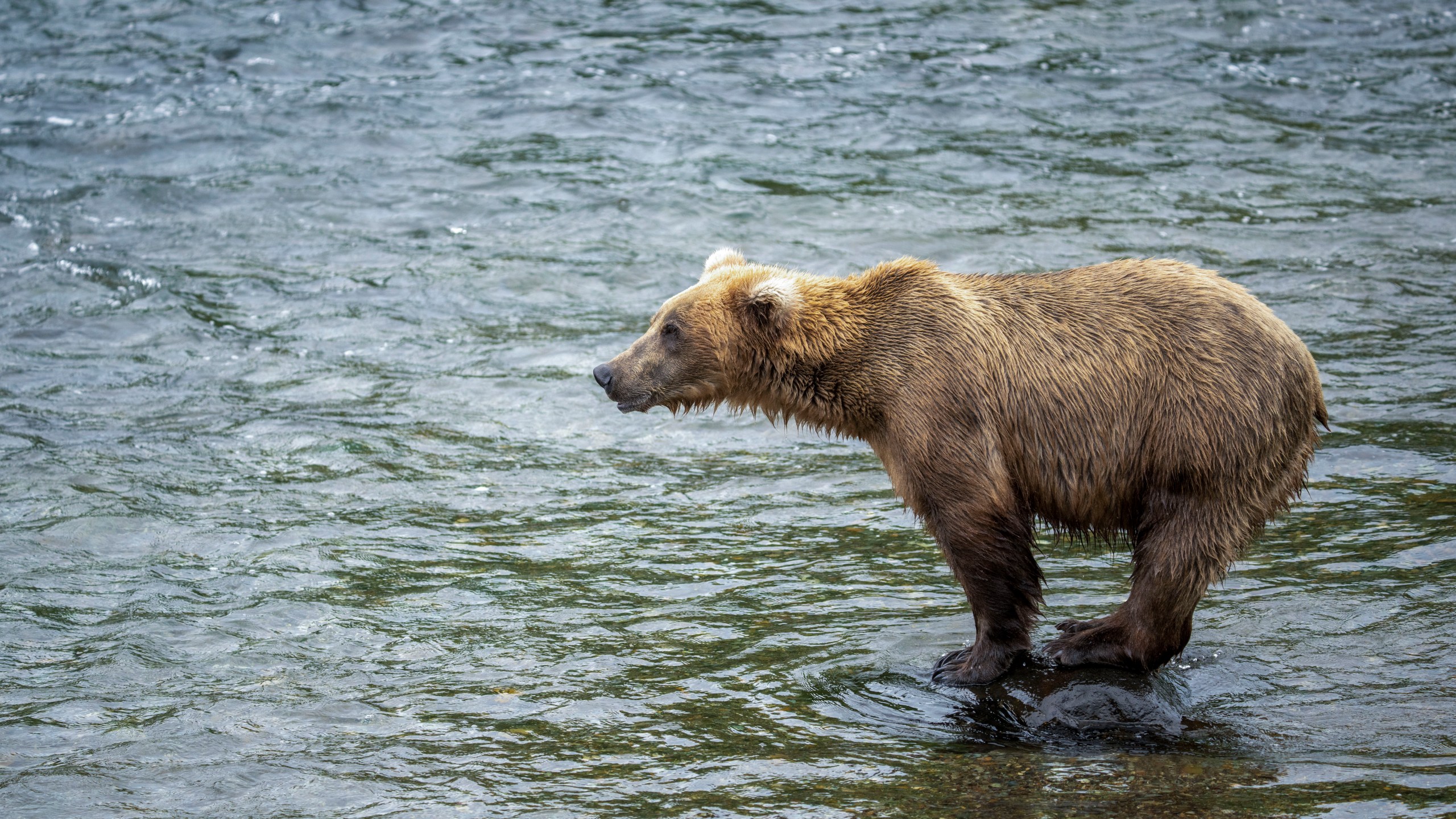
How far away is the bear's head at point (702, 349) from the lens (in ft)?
20.1

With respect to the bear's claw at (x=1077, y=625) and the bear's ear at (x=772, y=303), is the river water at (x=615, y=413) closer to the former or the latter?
the bear's claw at (x=1077, y=625)

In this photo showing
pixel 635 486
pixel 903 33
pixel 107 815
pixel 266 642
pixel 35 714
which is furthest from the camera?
pixel 903 33

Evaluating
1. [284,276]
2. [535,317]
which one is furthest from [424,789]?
[284,276]

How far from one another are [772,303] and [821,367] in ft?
1.13

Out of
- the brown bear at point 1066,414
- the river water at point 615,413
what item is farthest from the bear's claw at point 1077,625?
the river water at point 615,413

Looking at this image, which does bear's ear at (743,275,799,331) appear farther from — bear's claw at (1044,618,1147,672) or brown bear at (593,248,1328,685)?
bear's claw at (1044,618,1147,672)

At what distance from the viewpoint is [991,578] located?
216 inches

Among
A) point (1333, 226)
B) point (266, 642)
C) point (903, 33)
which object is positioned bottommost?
point (266, 642)

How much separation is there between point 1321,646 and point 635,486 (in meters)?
3.90

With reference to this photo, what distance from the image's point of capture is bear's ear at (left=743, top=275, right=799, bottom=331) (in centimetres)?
598

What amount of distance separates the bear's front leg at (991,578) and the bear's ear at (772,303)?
1.07m

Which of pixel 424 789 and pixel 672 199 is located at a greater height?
pixel 672 199

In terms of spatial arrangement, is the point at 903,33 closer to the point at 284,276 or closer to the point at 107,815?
the point at 284,276

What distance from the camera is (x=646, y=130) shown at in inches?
580
